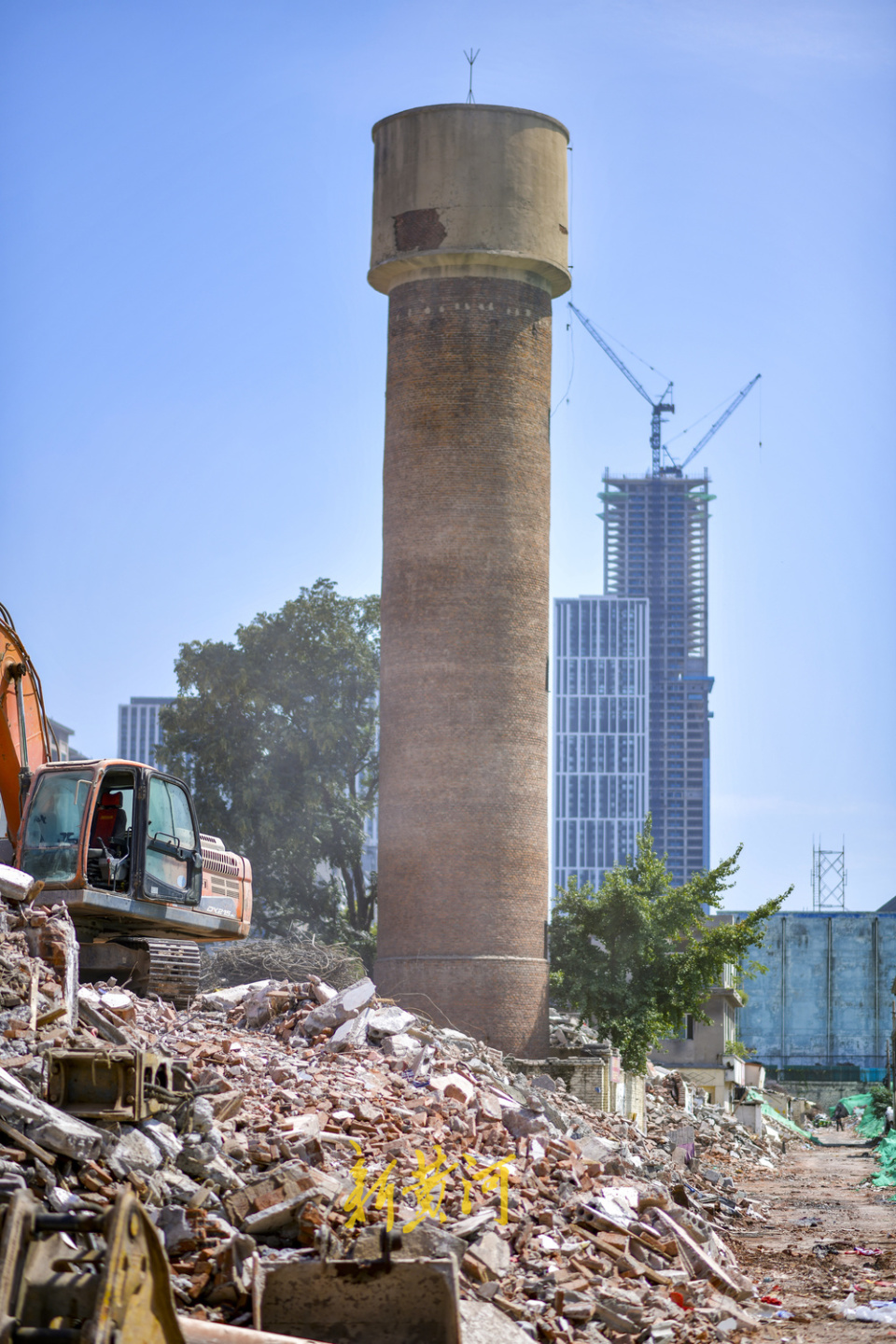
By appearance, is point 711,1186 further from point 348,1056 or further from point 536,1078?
point 348,1056

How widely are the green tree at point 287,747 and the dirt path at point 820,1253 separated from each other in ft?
66.3

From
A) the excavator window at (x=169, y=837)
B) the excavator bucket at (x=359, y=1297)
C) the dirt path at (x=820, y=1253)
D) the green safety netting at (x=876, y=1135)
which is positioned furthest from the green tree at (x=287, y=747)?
the excavator bucket at (x=359, y=1297)

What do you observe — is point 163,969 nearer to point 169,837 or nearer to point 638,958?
point 169,837

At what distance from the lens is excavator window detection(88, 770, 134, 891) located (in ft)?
58.0

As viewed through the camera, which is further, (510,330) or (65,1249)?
(510,330)

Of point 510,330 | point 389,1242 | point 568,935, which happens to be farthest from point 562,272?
point 389,1242

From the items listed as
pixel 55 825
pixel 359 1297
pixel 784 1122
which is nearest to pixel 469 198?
pixel 55 825

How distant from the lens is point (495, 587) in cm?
3111

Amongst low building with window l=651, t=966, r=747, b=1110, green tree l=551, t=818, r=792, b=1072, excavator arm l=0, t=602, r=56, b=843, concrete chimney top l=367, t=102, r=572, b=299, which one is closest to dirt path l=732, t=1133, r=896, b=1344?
green tree l=551, t=818, r=792, b=1072

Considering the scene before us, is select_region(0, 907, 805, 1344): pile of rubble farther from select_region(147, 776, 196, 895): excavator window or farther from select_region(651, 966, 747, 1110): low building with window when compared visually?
select_region(651, 966, 747, 1110): low building with window

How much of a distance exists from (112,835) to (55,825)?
92cm

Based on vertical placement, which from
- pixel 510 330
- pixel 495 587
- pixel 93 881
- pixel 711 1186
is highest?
pixel 510 330

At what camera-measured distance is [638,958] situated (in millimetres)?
34688

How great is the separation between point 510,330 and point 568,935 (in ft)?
42.2
